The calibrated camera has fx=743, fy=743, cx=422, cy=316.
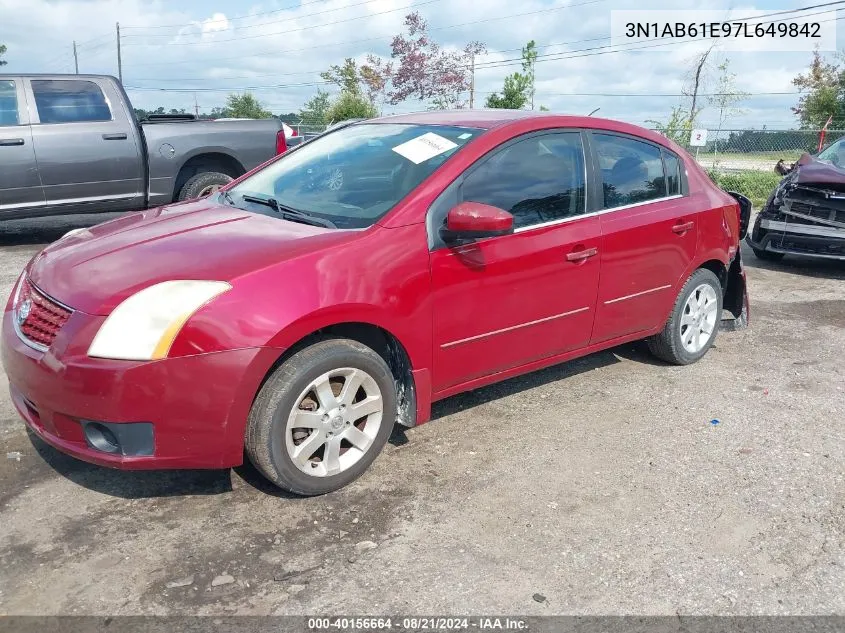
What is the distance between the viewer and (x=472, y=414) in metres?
4.14

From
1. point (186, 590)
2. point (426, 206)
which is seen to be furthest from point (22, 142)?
point (186, 590)

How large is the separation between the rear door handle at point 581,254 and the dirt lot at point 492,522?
2.91 feet

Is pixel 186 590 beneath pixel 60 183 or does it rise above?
beneath

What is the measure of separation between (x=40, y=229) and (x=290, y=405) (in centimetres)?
792

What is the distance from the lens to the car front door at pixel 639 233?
164 inches

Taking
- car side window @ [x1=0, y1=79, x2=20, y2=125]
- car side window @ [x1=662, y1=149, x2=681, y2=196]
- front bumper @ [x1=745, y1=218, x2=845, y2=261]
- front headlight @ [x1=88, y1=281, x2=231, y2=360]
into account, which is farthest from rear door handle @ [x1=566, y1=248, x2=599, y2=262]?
car side window @ [x1=0, y1=79, x2=20, y2=125]

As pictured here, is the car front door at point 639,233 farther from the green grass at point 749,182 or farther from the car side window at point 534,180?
the green grass at point 749,182

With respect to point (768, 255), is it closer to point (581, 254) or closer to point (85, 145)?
point (581, 254)

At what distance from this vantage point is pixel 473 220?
3.30 m

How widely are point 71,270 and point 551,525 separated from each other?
226 centimetres

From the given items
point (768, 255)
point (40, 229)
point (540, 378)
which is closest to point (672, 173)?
point (540, 378)

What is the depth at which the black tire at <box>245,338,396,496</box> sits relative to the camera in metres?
2.94

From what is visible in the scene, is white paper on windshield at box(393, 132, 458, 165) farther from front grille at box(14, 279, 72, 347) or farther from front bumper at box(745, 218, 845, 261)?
front bumper at box(745, 218, 845, 261)

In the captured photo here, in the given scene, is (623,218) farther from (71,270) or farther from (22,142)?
(22,142)
